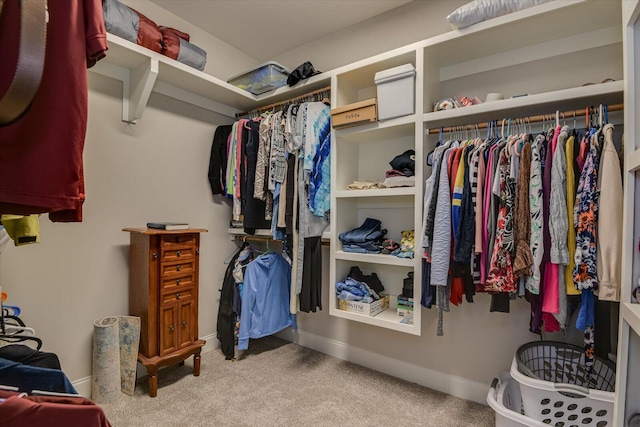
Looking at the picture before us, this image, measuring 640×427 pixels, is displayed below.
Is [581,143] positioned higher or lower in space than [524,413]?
higher

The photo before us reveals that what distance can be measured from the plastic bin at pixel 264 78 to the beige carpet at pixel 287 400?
7.10 feet

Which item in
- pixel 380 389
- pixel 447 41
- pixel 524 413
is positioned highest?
pixel 447 41

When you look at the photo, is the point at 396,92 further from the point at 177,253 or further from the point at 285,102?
the point at 177,253

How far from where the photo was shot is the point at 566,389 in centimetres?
135

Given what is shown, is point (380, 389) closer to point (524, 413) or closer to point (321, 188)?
point (524, 413)

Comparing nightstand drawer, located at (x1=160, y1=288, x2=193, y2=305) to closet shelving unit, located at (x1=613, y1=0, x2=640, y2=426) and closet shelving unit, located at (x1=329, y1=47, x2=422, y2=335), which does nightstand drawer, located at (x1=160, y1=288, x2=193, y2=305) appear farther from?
closet shelving unit, located at (x1=613, y1=0, x2=640, y2=426)

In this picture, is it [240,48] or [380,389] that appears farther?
[240,48]

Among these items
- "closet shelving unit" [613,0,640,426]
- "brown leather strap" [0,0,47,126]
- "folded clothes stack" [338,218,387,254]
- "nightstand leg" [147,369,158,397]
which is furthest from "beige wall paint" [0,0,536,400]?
"brown leather strap" [0,0,47,126]

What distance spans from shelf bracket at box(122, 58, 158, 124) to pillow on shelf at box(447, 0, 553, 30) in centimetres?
179

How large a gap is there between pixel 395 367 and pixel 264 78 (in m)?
2.39

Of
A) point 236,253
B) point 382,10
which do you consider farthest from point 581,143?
point 236,253

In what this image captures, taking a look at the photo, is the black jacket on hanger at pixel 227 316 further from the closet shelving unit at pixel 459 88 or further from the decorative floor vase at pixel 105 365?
the closet shelving unit at pixel 459 88

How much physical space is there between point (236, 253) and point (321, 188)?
3.58 ft

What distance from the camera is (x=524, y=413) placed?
57.1 inches
